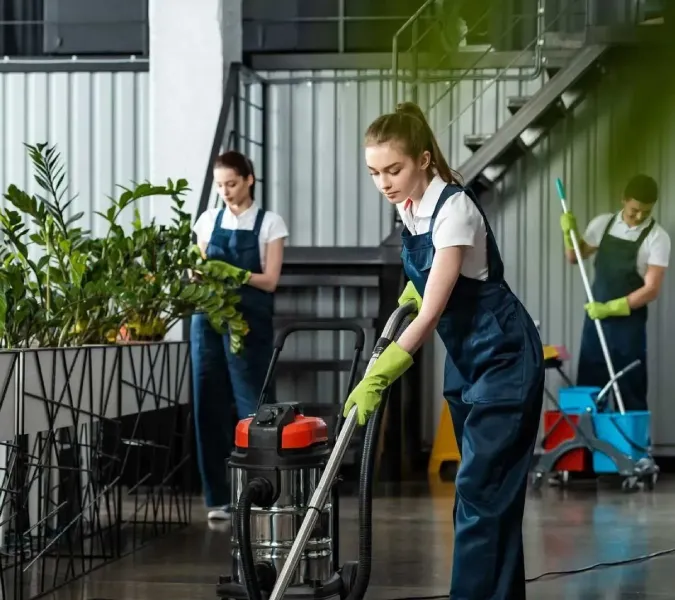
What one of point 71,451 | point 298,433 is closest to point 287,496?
point 298,433

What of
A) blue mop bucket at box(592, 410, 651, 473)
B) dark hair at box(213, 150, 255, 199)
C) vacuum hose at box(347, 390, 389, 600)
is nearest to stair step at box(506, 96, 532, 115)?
blue mop bucket at box(592, 410, 651, 473)

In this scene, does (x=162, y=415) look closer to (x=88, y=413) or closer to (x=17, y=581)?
(x=88, y=413)

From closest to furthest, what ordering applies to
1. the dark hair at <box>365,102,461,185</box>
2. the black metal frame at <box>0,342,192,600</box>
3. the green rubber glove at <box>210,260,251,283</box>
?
the dark hair at <box>365,102,461,185</box> < the black metal frame at <box>0,342,192,600</box> < the green rubber glove at <box>210,260,251,283</box>

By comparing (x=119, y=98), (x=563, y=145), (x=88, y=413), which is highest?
(x=119, y=98)

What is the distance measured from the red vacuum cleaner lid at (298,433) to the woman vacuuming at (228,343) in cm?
201

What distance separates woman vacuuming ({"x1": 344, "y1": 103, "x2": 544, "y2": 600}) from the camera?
2.46m

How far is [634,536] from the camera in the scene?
4.34 metres

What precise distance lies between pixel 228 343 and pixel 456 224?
94.8 inches

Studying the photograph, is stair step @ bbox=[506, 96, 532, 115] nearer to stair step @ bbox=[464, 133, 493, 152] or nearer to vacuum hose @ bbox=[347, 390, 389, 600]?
stair step @ bbox=[464, 133, 493, 152]

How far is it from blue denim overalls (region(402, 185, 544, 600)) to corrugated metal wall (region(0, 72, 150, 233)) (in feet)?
→ 13.7

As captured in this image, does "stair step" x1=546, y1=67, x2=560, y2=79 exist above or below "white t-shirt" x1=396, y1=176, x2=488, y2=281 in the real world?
above

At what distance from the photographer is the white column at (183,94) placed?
602 cm

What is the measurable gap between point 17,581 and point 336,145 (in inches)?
142

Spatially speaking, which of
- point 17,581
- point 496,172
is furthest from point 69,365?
point 496,172
